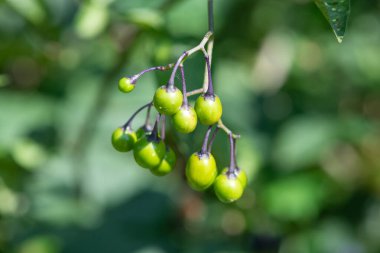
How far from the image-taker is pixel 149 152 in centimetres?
188

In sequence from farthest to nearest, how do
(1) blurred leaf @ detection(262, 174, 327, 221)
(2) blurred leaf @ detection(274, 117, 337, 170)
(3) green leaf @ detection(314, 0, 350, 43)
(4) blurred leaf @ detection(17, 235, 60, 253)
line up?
(2) blurred leaf @ detection(274, 117, 337, 170) < (1) blurred leaf @ detection(262, 174, 327, 221) < (4) blurred leaf @ detection(17, 235, 60, 253) < (3) green leaf @ detection(314, 0, 350, 43)

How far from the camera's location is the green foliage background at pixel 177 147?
3.30 metres

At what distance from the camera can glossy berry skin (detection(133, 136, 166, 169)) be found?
1877 mm

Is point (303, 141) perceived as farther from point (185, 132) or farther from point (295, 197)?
point (185, 132)

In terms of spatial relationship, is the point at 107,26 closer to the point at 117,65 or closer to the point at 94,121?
the point at 117,65

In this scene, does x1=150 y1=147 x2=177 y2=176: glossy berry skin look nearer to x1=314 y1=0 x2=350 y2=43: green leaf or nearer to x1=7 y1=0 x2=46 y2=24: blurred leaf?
x1=314 y1=0 x2=350 y2=43: green leaf

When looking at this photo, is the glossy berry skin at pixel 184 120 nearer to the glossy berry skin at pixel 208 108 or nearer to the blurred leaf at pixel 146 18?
the glossy berry skin at pixel 208 108

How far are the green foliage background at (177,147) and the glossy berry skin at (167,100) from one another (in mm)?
1011

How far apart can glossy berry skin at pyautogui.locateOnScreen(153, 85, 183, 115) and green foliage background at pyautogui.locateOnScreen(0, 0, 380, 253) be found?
101cm

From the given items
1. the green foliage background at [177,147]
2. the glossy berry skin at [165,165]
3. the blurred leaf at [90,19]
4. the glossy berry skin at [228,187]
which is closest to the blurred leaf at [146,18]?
the green foliage background at [177,147]

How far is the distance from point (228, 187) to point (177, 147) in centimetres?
111

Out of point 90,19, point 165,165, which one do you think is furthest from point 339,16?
point 90,19

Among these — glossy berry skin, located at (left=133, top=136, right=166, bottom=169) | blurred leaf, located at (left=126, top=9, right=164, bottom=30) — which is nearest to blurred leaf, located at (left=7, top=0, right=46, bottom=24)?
blurred leaf, located at (left=126, top=9, right=164, bottom=30)

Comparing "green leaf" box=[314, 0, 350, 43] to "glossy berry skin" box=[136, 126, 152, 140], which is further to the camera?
"glossy berry skin" box=[136, 126, 152, 140]
